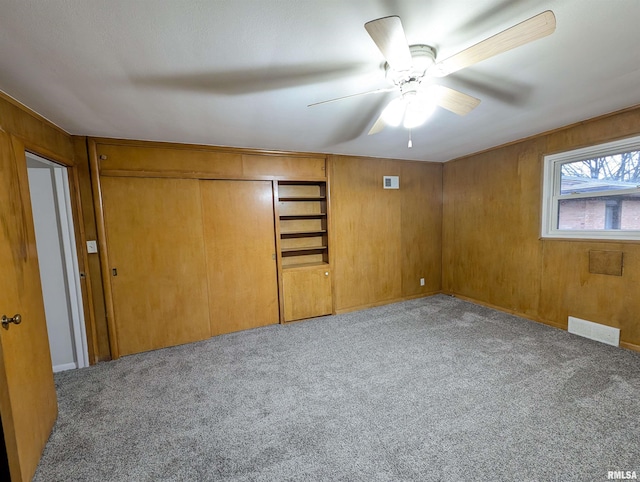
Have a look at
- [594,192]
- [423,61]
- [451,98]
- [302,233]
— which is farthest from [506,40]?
[302,233]

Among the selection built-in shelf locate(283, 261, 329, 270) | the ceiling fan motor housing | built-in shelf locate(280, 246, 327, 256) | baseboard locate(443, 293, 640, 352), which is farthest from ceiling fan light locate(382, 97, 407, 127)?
baseboard locate(443, 293, 640, 352)

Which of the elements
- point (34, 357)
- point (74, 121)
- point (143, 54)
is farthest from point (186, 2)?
point (34, 357)

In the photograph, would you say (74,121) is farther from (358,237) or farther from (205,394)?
(358,237)

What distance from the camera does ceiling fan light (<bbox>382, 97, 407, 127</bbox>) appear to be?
166 centimetres

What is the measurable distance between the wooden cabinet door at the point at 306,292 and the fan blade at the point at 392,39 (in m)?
2.66

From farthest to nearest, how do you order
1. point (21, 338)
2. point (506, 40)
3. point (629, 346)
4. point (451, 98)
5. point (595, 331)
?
point (595, 331), point (629, 346), point (451, 98), point (21, 338), point (506, 40)

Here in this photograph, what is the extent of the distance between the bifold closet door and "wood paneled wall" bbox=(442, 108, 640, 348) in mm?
2957

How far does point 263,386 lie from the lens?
2.19 metres

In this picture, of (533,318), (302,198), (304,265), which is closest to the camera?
(533,318)

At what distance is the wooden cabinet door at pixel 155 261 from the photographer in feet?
8.97

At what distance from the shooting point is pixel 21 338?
1512 mm

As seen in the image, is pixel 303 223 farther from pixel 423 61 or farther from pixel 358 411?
pixel 423 61

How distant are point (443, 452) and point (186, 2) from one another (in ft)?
8.42

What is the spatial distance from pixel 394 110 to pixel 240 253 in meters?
2.36
